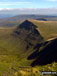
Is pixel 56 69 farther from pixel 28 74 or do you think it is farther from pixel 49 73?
pixel 28 74

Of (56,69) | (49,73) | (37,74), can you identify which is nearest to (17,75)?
(37,74)

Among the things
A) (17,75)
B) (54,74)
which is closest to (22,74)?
(17,75)

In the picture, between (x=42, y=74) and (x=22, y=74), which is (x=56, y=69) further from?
(x=22, y=74)

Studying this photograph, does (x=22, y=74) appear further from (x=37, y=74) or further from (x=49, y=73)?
(x=49, y=73)

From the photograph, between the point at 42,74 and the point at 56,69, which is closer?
the point at 42,74

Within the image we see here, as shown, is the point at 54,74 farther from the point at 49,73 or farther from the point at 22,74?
the point at 22,74

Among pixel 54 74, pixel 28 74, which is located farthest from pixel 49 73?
pixel 28 74
